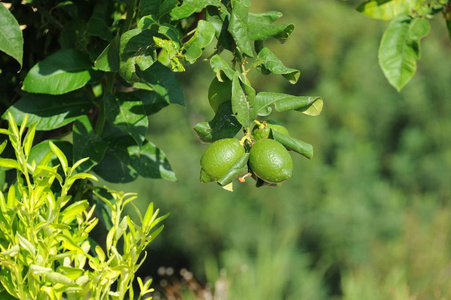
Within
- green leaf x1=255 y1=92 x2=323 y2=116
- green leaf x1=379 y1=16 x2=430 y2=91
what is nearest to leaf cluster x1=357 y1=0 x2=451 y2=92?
green leaf x1=379 y1=16 x2=430 y2=91

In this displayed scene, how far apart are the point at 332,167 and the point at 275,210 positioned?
0.90 metres

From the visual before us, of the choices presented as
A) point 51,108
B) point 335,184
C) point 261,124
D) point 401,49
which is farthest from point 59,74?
point 335,184

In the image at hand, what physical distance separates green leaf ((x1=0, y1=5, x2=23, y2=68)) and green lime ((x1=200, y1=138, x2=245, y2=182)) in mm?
230

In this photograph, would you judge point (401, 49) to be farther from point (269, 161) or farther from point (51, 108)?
point (51, 108)

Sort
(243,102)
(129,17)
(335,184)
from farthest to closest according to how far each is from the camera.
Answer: (335,184), (129,17), (243,102)

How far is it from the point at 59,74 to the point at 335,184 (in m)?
4.06

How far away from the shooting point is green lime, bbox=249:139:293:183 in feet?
1.70

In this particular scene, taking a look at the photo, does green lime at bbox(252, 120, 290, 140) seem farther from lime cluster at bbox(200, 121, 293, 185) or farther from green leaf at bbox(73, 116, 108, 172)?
green leaf at bbox(73, 116, 108, 172)

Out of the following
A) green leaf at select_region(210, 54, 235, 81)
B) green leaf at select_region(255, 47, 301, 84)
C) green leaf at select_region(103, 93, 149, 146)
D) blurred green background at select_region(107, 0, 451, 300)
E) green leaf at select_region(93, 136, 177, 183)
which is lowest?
blurred green background at select_region(107, 0, 451, 300)

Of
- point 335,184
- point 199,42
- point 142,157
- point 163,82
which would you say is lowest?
point 335,184

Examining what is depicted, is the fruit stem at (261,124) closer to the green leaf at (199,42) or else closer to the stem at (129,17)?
the green leaf at (199,42)

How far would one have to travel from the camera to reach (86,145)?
2.13 feet

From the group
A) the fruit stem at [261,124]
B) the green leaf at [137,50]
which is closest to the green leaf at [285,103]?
the fruit stem at [261,124]

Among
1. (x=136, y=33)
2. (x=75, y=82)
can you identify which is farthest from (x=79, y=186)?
(x=136, y=33)
